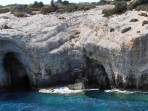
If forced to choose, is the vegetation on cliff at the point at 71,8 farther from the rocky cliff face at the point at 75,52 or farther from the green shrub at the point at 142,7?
the rocky cliff face at the point at 75,52

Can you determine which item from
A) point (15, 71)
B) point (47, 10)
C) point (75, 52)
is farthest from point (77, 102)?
point (47, 10)

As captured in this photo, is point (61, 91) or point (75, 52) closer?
point (61, 91)

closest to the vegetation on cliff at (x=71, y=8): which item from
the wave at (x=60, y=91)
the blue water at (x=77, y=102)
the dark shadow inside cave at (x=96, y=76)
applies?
the dark shadow inside cave at (x=96, y=76)

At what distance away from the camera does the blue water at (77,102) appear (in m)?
43.0

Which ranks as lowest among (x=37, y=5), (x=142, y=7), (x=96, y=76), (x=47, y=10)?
(x=96, y=76)

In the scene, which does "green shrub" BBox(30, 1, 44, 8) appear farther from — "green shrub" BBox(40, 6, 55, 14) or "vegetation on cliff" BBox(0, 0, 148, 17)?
"green shrub" BBox(40, 6, 55, 14)

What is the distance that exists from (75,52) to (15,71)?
1015 cm

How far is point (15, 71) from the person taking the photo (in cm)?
5788

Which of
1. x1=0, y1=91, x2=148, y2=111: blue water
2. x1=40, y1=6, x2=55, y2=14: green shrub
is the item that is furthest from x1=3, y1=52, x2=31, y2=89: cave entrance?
x1=40, y1=6, x2=55, y2=14: green shrub

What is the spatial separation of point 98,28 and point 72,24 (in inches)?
216

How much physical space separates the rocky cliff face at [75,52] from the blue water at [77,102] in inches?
117

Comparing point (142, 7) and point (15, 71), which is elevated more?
point (142, 7)

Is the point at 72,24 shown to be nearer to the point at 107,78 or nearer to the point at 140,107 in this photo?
the point at 107,78

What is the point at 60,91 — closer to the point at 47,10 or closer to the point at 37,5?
the point at 47,10
